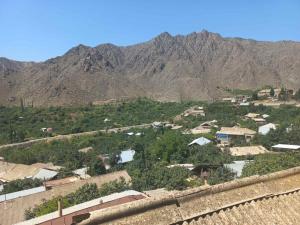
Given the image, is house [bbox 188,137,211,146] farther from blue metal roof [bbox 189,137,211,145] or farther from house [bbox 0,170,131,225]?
house [bbox 0,170,131,225]

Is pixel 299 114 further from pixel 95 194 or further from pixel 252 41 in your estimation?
pixel 252 41

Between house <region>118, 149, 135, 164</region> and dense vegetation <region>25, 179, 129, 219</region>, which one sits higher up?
dense vegetation <region>25, 179, 129, 219</region>

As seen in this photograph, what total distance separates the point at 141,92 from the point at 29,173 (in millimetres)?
73298

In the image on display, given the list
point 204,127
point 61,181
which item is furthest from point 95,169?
point 204,127

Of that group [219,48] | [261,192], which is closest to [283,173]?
[261,192]

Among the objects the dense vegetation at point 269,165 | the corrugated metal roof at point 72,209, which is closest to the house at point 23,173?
the corrugated metal roof at point 72,209

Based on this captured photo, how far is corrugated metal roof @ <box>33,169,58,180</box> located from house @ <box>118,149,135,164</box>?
A: 5.13 metres

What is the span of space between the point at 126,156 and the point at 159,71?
88137 mm

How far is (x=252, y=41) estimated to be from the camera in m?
135

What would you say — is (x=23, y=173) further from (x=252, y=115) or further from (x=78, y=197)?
(x=252, y=115)

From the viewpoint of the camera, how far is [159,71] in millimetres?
116750

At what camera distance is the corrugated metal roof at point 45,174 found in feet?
81.2

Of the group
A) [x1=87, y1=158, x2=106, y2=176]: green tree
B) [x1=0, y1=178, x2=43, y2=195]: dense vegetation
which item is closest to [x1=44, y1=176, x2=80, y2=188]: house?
[x1=0, y1=178, x2=43, y2=195]: dense vegetation

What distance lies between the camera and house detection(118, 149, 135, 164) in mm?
28906
